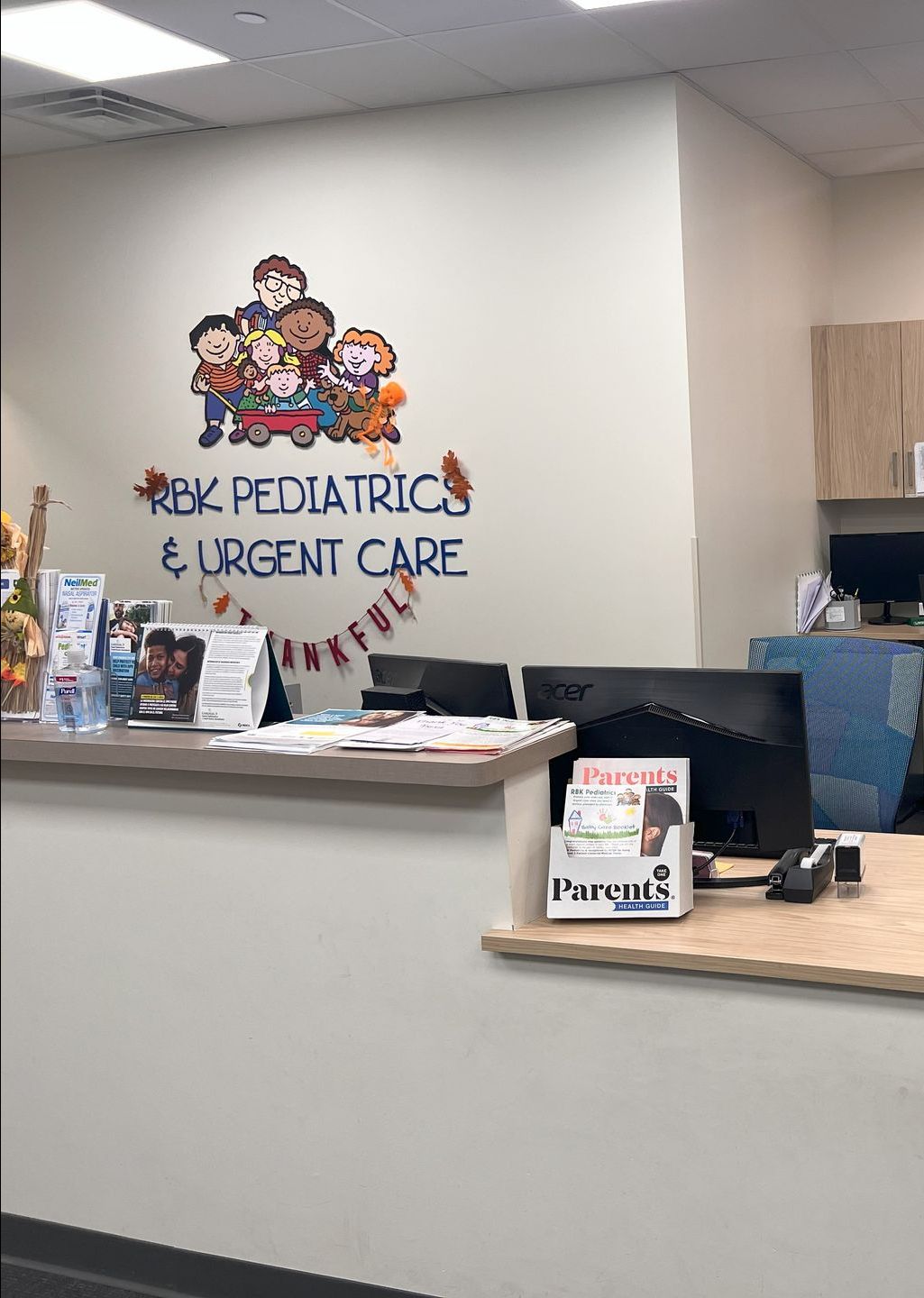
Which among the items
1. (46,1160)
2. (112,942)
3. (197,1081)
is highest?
(112,942)

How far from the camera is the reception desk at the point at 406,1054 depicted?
2.05 m

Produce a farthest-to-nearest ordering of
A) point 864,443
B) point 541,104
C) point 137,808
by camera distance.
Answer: point 864,443, point 541,104, point 137,808

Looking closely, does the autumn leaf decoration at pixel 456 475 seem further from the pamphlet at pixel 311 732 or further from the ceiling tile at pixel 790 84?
the pamphlet at pixel 311 732

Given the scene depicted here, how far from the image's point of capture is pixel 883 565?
17.8 feet

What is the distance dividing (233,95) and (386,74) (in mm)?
483

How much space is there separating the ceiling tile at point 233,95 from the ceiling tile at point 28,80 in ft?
0.61

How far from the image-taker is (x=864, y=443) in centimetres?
531

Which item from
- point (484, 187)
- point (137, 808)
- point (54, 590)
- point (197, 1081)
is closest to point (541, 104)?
point (484, 187)

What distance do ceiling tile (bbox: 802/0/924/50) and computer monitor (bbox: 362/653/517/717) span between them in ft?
6.31

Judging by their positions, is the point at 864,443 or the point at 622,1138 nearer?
the point at 622,1138

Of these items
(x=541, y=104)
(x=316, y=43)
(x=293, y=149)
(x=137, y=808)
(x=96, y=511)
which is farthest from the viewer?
(x=96, y=511)

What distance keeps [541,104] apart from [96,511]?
6.57 feet

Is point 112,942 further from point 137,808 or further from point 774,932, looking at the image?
point 774,932

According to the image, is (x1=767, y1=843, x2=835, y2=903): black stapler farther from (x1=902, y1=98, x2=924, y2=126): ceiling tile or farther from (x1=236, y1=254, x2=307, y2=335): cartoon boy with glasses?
(x1=902, y1=98, x2=924, y2=126): ceiling tile
